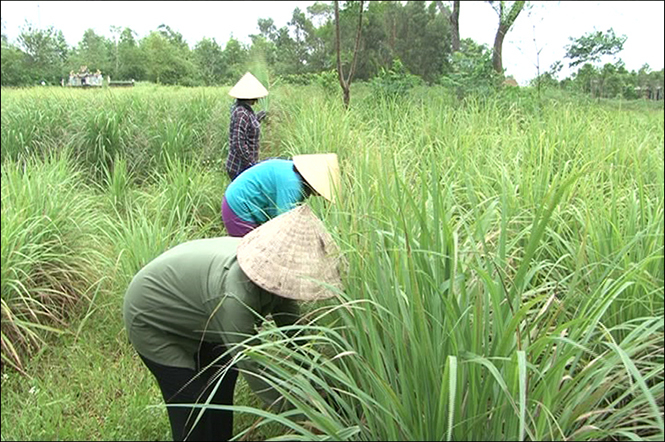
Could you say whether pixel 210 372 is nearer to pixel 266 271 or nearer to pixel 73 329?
pixel 266 271

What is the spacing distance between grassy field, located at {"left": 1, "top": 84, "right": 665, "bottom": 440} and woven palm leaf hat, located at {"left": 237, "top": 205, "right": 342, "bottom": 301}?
0.08 metres

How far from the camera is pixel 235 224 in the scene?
3.52 metres

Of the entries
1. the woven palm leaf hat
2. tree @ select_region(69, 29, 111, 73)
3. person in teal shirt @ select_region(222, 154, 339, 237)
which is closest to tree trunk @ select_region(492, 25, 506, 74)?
person in teal shirt @ select_region(222, 154, 339, 237)

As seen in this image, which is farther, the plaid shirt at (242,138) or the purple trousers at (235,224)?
the plaid shirt at (242,138)

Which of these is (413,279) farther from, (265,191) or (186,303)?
(265,191)

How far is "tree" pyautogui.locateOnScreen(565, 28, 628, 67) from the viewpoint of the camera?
4137 mm

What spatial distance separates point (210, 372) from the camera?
243 centimetres

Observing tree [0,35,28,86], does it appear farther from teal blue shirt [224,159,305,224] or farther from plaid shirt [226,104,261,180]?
teal blue shirt [224,159,305,224]

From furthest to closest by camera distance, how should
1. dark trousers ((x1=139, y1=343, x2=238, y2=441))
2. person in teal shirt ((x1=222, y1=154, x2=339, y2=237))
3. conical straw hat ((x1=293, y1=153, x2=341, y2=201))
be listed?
person in teal shirt ((x1=222, y1=154, x2=339, y2=237)) < conical straw hat ((x1=293, y1=153, x2=341, y2=201)) < dark trousers ((x1=139, y1=343, x2=238, y2=441))

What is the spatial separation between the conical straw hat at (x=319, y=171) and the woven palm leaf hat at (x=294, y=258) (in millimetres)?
899

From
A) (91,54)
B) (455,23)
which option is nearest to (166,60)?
(91,54)

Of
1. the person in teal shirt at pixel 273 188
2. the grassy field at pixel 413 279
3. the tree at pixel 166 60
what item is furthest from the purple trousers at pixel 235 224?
the tree at pixel 166 60

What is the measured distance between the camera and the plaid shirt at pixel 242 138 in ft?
16.4

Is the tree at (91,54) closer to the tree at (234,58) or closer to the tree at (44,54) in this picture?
the tree at (44,54)
